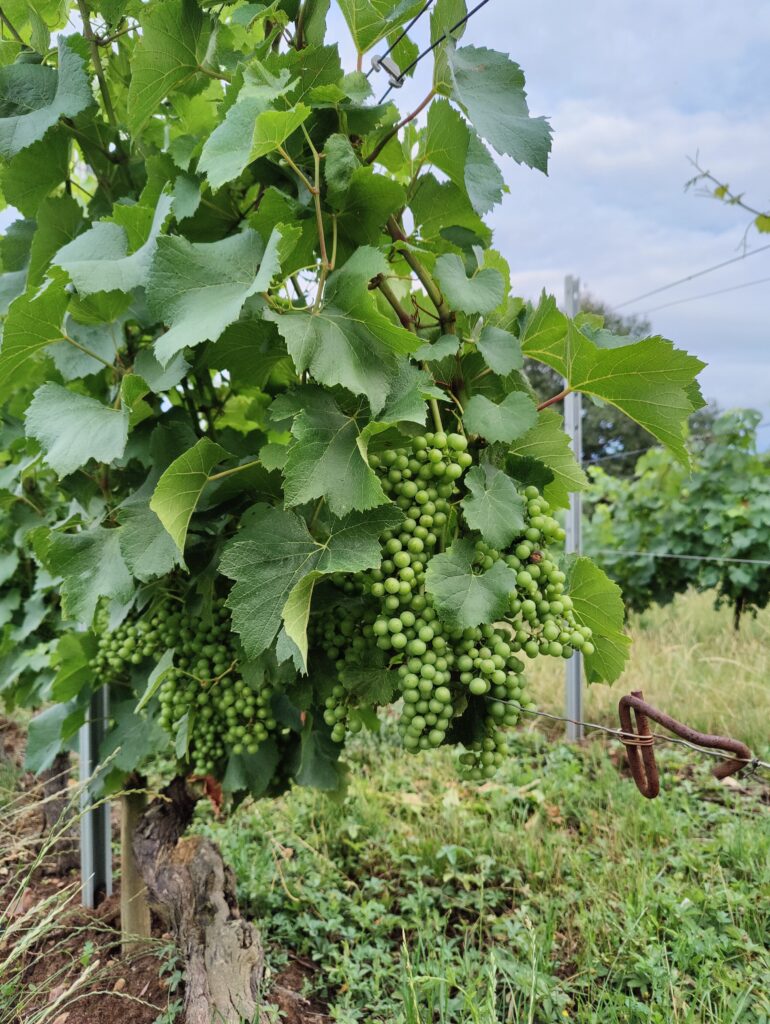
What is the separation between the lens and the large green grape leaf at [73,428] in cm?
125

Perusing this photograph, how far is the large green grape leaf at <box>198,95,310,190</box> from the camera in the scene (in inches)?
36.6

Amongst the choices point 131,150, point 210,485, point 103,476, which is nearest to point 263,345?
point 210,485

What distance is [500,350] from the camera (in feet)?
3.69

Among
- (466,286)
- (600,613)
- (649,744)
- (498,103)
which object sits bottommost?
(649,744)

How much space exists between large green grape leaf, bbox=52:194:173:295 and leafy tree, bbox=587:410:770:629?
191 inches

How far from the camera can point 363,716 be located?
1585mm

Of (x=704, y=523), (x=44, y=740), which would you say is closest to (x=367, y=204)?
(x=44, y=740)

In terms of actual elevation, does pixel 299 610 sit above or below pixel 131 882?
above

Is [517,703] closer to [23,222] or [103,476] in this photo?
[103,476]

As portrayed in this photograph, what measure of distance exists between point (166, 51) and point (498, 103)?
21.3 inches

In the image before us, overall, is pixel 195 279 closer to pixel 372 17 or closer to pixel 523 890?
pixel 372 17

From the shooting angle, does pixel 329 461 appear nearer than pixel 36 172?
Yes

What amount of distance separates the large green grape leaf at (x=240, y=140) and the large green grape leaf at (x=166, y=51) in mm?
340

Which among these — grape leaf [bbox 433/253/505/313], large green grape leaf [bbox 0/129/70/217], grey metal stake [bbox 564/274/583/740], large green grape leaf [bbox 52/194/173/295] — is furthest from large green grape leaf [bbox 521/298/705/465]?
grey metal stake [bbox 564/274/583/740]
